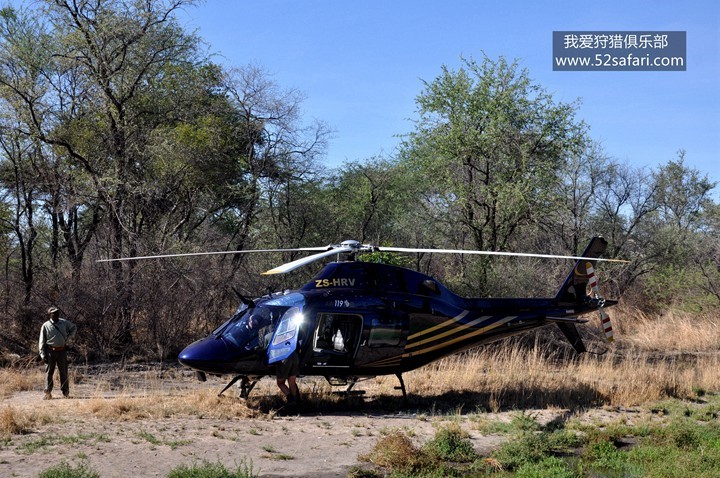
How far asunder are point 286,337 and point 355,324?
1.29m

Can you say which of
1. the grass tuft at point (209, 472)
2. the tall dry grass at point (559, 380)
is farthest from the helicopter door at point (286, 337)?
the tall dry grass at point (559, 380)

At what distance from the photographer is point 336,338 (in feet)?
41.9

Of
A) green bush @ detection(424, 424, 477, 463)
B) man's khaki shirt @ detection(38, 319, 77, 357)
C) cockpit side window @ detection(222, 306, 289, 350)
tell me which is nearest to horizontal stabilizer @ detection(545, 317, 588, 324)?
green bush @ detection(424, 424, 477, 463)

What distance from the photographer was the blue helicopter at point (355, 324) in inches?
466

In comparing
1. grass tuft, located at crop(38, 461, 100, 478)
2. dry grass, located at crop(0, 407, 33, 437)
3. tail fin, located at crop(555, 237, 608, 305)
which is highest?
tail fin, located at crop(555, 237, 608, 305)

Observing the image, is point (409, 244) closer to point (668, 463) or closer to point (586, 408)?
point (586, 408)

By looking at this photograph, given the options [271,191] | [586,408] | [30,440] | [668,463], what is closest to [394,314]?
[586,408]

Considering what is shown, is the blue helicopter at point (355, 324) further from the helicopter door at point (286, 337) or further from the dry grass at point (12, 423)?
the dry grass at point (12, 423)

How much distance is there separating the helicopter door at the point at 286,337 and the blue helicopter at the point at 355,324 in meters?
0.02

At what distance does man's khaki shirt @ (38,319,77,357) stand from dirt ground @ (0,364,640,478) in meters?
1.03

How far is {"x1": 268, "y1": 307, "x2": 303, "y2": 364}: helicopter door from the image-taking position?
1175 centimetres

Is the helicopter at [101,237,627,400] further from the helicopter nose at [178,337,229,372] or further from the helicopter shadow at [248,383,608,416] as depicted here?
the helicopter shadow at [248,383,608,416]

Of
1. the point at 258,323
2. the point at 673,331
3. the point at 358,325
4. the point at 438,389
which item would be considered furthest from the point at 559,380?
the point at 673,331

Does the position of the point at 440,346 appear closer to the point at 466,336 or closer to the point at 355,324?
the point at 466,336
